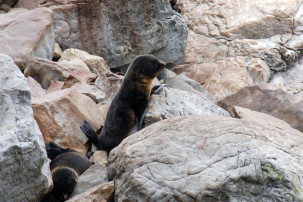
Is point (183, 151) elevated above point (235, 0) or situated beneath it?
elevated above

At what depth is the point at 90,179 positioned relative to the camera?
15.9ft

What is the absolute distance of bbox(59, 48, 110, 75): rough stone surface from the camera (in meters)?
9.30

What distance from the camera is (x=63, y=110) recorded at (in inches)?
247

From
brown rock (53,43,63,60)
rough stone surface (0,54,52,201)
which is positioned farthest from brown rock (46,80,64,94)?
rough stone surface (0,54,52,201)

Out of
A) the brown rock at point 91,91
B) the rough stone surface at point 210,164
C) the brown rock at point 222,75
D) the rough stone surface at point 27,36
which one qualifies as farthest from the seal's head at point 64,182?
the brown rock at point 222,75

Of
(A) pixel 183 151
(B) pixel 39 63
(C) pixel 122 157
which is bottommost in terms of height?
(B) pixel 39 63

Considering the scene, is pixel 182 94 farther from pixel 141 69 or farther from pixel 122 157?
pixel 122 157

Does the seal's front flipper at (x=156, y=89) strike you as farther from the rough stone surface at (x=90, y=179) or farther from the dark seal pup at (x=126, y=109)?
the rough stone surface at (x=90, y=179)

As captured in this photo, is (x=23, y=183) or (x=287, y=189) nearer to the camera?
(x=287, y=189)

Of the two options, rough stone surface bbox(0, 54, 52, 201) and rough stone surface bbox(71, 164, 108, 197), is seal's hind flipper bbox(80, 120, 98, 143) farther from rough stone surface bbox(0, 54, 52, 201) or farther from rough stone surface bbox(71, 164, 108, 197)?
rough stone surface bbox(0, 54, 52, 201)

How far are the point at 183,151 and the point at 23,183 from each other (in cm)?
143

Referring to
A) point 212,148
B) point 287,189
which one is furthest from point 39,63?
point 287,189

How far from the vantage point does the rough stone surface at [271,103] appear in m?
6.90

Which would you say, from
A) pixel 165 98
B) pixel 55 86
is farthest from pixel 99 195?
pixel 55 86
